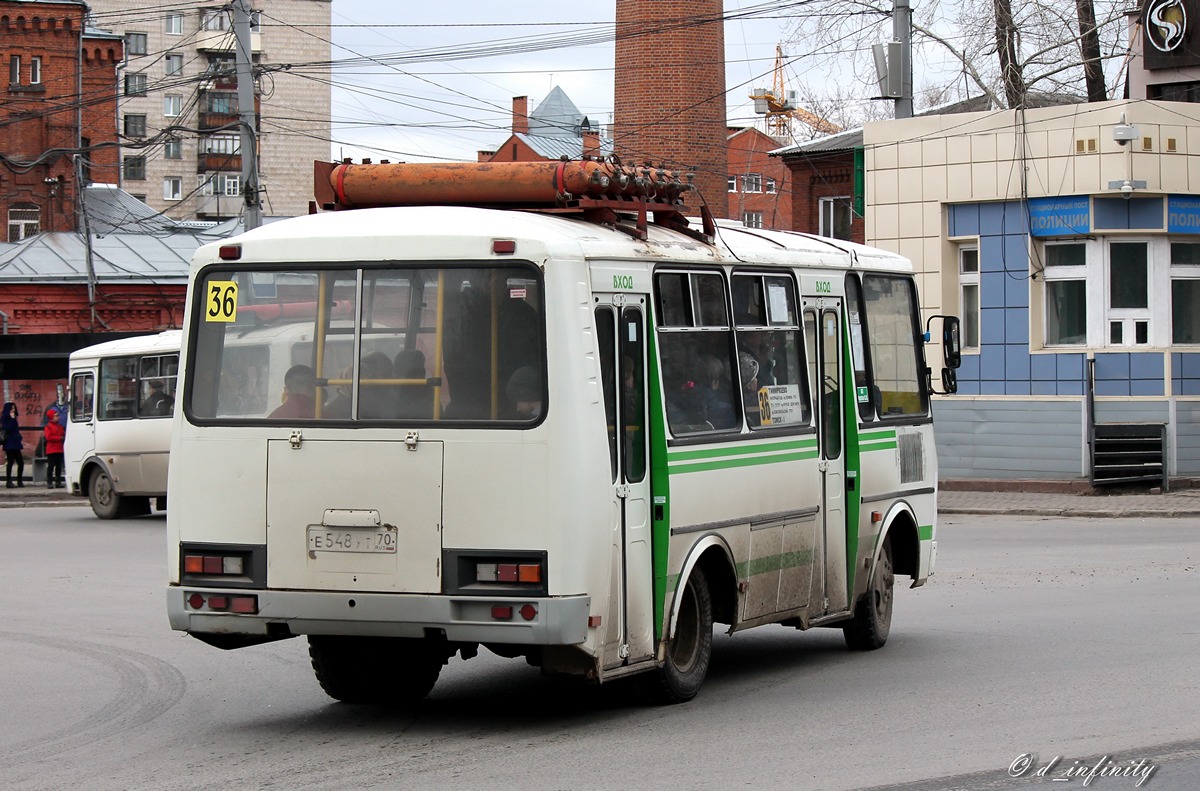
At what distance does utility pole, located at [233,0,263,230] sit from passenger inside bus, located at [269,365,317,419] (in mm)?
19295

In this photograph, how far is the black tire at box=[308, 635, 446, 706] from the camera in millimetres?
9531

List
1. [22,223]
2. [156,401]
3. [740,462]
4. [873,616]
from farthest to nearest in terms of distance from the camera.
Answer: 1. [22,223]
2. [156,401]
3. [873,616]
4. [740,462]

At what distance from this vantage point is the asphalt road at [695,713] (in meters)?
7.58

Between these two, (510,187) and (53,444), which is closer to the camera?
(510,187)

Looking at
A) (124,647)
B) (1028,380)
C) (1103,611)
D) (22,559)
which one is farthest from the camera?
(1028,380)

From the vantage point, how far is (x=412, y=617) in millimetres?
8281

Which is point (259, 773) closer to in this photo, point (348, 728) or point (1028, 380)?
point (348, 728)

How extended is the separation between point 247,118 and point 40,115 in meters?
32.5

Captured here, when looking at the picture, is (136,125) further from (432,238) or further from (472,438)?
(472,438)

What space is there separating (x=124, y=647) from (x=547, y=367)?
5.62 m

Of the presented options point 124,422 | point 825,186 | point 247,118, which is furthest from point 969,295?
point 825,186

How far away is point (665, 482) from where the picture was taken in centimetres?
908

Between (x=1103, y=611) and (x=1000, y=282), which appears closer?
(x=1103, y=611)

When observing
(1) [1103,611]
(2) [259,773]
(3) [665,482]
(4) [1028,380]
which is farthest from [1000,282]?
(2) [259,773]
